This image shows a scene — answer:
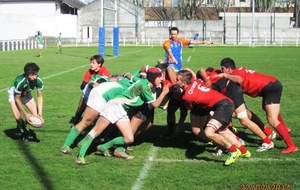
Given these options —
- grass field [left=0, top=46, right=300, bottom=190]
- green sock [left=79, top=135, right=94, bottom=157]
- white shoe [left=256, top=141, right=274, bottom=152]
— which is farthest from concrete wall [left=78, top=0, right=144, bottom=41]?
green sock [left=79, top=135, right=94, bottom=157]

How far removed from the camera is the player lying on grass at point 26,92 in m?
8.59

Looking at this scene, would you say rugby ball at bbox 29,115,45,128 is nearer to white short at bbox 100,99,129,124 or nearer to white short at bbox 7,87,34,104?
white short at bbox 7,87,34,104

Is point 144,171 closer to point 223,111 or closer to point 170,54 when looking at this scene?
point 223,111

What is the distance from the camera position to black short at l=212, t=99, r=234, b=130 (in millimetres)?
7477

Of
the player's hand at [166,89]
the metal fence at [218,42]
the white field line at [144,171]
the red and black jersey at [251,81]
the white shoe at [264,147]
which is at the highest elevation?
the metal fence at [218,42]

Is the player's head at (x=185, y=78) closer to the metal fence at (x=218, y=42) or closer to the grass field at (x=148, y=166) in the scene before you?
the grass field at (x=148, y=166)

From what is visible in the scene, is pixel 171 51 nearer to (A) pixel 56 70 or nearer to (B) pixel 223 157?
(B) pixel 223 157

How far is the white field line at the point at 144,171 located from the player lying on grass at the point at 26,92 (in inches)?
89.4

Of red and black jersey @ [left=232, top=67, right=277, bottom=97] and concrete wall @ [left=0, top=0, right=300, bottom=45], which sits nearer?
red and black jersey @ [left=232, top=67, right=277, bottom=97]

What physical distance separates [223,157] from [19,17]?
5262 centimetres

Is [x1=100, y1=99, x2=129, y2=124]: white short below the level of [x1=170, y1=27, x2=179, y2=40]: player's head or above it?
below

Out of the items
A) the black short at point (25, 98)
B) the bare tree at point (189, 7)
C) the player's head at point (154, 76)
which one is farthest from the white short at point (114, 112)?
the bare tree at point (189, 7)

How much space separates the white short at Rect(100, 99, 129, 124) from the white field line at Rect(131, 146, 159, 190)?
31.8 inches

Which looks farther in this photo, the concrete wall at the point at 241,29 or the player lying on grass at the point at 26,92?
the concrete wall at the point at 241,29
